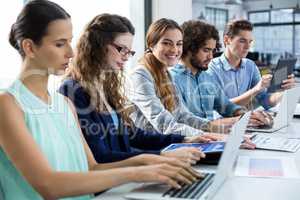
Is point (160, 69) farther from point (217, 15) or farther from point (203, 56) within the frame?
point (217, 15)

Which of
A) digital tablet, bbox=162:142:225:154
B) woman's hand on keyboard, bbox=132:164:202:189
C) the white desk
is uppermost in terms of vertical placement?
woman's hand on keyboard, bbox=132:164:202:189

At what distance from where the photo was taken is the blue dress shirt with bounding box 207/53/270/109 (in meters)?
3.14

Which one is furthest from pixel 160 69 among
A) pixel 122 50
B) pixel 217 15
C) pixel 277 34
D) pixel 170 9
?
pixel 277 34

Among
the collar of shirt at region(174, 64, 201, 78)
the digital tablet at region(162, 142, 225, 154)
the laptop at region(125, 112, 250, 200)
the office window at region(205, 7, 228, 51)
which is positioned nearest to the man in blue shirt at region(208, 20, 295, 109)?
the collar of shirt at region(174, 64, 201, 78)

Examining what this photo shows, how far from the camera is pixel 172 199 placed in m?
1.10

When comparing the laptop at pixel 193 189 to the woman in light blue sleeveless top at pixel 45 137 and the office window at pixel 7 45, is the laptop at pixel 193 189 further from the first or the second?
the office window at pixel 7 45

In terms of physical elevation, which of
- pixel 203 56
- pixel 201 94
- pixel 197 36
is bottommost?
pixel 201 94

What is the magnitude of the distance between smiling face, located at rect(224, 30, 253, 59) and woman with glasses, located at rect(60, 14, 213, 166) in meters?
1.48

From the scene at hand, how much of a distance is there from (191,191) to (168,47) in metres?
1.36

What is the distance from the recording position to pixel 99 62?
179 cm

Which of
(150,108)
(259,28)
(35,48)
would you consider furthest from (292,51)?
(35,48)

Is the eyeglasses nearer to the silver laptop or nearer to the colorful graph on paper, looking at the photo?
the colorful graph on paper

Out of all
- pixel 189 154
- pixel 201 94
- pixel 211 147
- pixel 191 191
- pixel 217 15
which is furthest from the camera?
pixel 217 15

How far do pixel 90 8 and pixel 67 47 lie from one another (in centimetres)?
200
